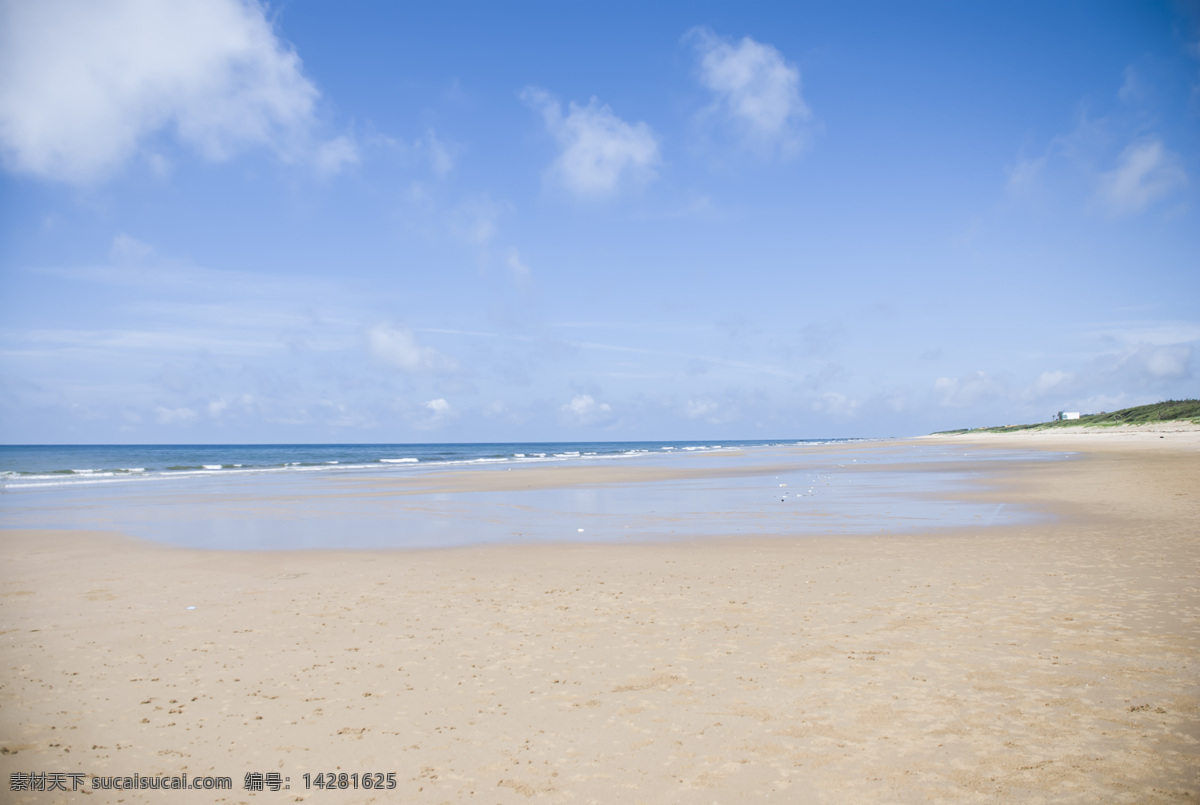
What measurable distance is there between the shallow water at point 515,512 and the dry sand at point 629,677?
4.07 m

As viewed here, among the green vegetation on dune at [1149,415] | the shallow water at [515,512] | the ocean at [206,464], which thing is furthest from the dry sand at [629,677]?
the green vegetation on dune at [1149,415]

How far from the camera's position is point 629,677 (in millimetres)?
7090

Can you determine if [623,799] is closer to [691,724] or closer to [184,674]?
[691,724]

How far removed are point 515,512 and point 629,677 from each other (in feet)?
52.1

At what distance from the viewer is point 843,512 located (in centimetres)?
2045

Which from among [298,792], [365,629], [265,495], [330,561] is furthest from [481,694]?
[265,495]

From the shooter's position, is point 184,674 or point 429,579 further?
point 429,579

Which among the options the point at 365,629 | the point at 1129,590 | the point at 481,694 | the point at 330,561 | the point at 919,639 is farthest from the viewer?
the point at 330,561

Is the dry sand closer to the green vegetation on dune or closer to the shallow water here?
the shallow water

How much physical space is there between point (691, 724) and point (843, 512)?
1592cm

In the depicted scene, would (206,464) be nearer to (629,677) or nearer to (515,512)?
(515,512)

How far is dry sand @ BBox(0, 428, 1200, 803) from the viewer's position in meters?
5.17

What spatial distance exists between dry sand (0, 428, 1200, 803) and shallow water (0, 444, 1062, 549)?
4.07 meters

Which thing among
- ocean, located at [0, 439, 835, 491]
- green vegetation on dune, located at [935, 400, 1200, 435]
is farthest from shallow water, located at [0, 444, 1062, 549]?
green vegetation on dune, located at [935, 400, 1200, 435]
